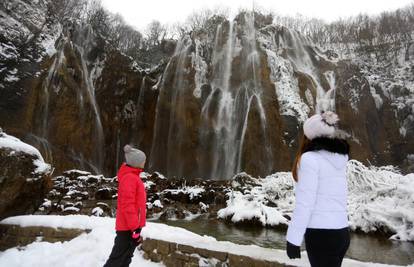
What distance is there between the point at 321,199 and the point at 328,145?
40 cm

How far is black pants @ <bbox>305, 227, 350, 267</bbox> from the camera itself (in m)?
2.62

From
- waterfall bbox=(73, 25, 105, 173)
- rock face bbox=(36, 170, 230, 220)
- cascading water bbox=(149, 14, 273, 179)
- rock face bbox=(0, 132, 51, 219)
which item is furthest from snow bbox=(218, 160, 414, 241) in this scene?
waterfall bbox=(73, 25, 105, 173)

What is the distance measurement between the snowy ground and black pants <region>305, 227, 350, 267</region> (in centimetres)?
189

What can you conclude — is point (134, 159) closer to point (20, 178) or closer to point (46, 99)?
point (20, 178)

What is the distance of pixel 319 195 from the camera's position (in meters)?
2.74

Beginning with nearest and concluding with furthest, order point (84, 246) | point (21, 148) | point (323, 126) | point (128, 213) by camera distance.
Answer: point (323, 126)
point (128, 213)
point (84, 246)
point (21, 148)

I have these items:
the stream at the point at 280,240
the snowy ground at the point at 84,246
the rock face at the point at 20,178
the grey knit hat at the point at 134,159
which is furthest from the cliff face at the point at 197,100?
the grey knit hat at the point at 134,159

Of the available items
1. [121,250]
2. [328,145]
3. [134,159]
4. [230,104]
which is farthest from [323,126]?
[230,104]

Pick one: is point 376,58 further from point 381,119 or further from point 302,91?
point 302,91

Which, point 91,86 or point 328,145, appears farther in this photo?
point 91,86

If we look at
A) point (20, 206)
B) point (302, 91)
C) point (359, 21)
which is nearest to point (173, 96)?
point (302, 91)

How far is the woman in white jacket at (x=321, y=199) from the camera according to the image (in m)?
2.63

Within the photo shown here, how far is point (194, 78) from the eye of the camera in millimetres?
27672

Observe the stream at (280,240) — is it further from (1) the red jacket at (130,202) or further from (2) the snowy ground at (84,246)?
(1) the red jacket at (130,202)
